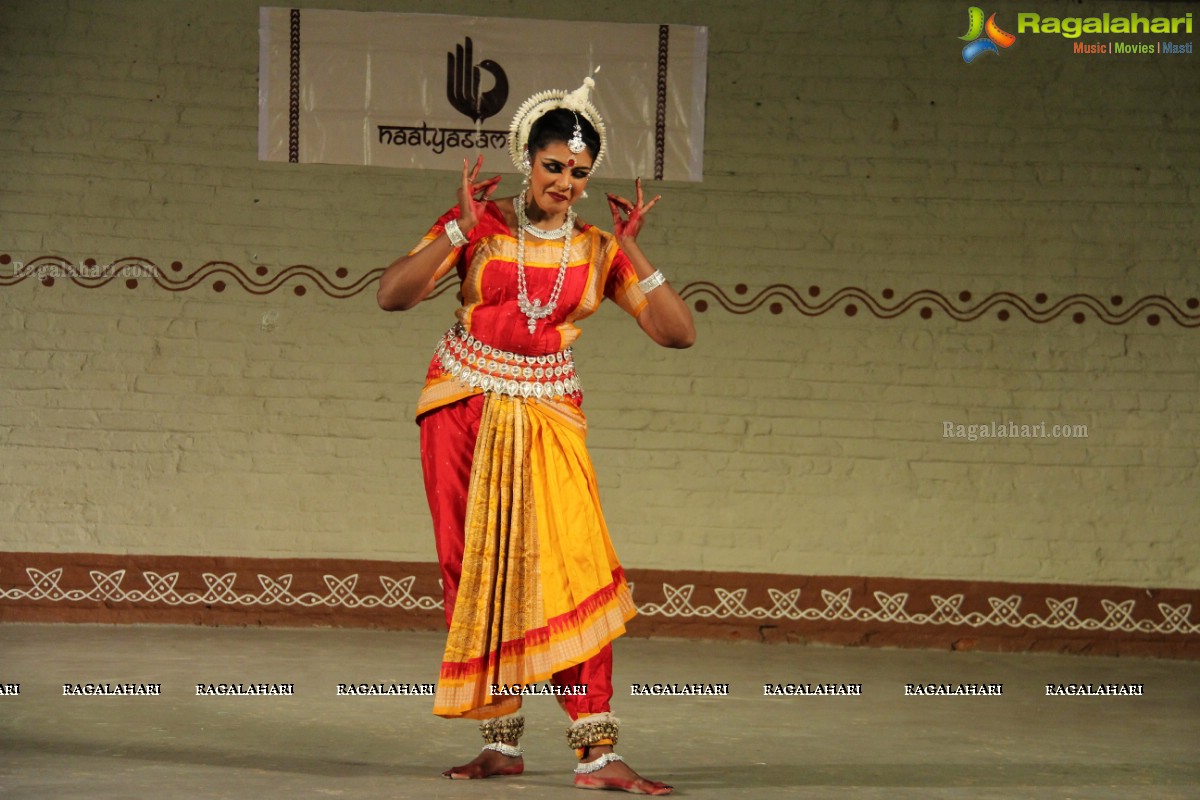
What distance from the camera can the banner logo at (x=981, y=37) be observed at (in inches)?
246

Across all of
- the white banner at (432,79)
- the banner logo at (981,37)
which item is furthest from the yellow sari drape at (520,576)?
the banner logo at (981,37)

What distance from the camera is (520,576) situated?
3594mm

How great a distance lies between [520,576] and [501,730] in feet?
1.35

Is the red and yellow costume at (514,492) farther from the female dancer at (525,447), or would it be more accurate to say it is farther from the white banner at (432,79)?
the white banner at (432,79)

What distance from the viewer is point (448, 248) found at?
351cm

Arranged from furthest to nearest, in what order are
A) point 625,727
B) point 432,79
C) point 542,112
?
point 432,79 < point 625,727 < point 542,112

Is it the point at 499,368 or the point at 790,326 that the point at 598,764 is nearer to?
the point at 499,368

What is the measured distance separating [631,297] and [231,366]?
2.93 metres

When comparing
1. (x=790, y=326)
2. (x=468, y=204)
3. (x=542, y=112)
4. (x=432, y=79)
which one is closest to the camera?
(x=468, y=204)

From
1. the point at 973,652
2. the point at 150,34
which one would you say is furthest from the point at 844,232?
the point at 150,34

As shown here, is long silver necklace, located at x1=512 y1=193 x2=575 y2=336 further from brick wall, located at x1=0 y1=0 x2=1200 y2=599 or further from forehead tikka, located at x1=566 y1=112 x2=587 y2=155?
brick wall, located at x1=0 y1=0 x2=1200 y2=599

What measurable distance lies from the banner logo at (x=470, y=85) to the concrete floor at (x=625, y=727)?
86.9 inches

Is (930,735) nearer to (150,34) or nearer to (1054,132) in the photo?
(1054,132)

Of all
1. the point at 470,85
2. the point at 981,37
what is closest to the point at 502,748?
the point at 470,85
